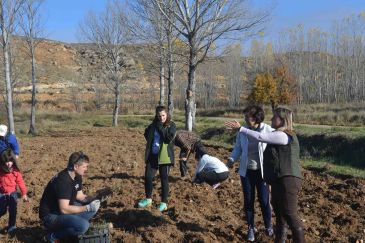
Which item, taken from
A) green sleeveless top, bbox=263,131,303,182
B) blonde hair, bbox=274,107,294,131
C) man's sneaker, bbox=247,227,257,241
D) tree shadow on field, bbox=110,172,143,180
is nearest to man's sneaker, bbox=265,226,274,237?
man's sneaker, bbox=247,227,257,241

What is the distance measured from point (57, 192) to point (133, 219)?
5.45 feet

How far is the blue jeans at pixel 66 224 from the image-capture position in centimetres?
534

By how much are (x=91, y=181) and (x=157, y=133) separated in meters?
3.27

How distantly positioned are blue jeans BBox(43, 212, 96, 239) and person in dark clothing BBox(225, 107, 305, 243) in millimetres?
2216

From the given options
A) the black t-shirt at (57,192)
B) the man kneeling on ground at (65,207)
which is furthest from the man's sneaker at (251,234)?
the black t-shirt at (57,192)

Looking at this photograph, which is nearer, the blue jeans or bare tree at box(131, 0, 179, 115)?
the blue jeans

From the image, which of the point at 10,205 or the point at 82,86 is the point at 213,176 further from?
the point at 82,86

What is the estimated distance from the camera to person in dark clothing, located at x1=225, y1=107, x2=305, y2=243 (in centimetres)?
493

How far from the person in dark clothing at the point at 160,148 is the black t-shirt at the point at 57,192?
1.76 m

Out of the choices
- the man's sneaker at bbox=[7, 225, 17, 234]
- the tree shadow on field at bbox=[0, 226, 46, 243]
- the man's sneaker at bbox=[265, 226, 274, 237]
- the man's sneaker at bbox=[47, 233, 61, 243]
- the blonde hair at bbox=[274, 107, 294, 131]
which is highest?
the blonde hair at bbox=[274, 107, 294, 131]

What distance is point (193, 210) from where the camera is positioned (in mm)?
7227

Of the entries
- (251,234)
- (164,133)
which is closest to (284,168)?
(251,234)

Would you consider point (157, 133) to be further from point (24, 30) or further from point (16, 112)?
point (16, 112)

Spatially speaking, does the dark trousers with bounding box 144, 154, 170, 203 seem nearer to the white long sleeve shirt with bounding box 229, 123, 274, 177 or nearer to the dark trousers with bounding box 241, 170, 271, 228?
the white long sleeve shirt with bounding box 229, 123, 274, 177
